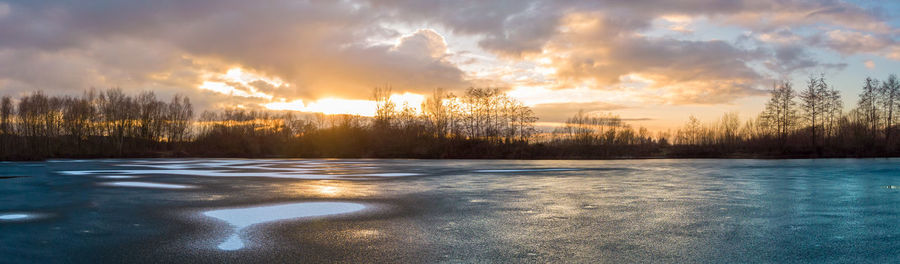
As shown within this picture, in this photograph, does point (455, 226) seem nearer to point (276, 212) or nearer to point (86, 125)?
point (276, 212)

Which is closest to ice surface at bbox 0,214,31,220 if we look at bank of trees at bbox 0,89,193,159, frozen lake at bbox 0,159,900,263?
frozen lake at bbox 0,159,900,263

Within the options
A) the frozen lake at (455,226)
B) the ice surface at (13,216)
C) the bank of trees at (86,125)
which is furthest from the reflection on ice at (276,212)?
the bank of trees at (86,125)

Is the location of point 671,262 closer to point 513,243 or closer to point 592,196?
point 513,243

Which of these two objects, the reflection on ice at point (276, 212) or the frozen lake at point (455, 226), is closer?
the frozen lake at point (455, 226)

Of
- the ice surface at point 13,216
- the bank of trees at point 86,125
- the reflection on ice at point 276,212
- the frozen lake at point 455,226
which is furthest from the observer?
the bank of trees at point 86,125

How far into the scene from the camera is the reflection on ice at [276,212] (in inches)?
312

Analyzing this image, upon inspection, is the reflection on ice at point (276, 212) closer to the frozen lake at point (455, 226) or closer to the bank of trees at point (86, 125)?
the frozen lake at point (455, 226)

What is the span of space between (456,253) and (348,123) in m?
58.8

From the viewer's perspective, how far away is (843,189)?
12844 mm

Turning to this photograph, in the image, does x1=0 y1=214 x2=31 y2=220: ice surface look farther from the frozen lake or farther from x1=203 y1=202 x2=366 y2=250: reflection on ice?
x1=203 y1=202 x2=366 y2=250: reflection on ice

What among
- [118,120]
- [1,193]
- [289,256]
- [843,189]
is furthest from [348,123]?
[289,256]

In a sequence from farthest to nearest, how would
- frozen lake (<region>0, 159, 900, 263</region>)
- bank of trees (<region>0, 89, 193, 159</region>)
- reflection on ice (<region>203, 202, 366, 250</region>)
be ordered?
bank of trees (<region>0, 89, 193, 159</region>) → reflection on ice (<region>203, 202, 366, 250</region>) → frozen lake (<region>0, 159, 900, 263</region>)

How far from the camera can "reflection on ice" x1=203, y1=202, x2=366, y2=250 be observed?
26.0ft

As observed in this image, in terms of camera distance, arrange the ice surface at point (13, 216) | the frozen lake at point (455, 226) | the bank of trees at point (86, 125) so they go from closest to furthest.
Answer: the frozen lake at point (455, 226) → the ice surface at point (13, 216) → the bank of trees at point (86, 125)
